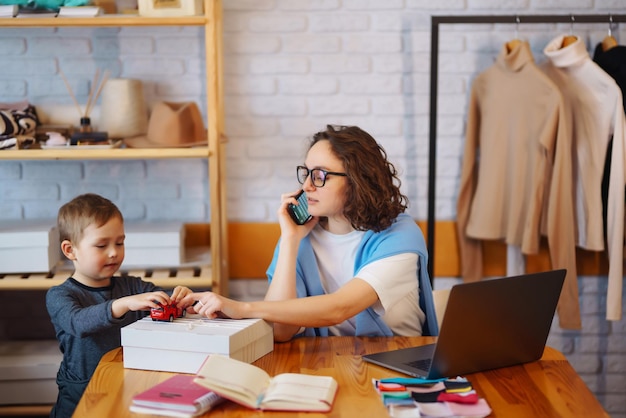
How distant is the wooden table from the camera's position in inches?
61.4

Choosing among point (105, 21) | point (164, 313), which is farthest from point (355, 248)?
point (105, 21)

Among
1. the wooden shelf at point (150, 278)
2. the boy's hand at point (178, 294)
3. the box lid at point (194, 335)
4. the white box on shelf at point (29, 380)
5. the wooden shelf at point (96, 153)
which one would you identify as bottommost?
the white box on shelf at point (29, 380)

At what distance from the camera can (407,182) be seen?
3.22 metres

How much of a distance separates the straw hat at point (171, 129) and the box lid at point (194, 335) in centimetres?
110

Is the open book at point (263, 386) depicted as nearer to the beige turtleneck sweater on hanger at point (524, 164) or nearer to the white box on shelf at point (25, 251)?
the white box on shelf at point (25, 251)

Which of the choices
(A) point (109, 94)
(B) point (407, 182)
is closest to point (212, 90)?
(A) point (109, 94)

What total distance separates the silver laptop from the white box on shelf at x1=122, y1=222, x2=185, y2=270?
1160 millimetres

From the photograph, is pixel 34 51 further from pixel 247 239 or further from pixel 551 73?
pixel 551 73

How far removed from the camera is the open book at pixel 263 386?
1537 millimetres

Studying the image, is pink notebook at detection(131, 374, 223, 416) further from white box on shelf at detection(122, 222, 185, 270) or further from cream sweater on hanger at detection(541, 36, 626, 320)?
cream sweater on hanger at detection(541, 36, 626, 320)

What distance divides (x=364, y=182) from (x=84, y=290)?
A: 81cm

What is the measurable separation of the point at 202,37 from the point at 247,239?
2.63ft

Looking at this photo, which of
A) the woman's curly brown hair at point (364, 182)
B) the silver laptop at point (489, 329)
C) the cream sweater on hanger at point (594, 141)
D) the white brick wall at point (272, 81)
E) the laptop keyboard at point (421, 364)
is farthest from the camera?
the white brick wall at point (272, 81)

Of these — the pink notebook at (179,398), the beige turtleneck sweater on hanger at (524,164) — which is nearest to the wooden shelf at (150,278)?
the beige turtleneck sweater on hanger at (524,164)
